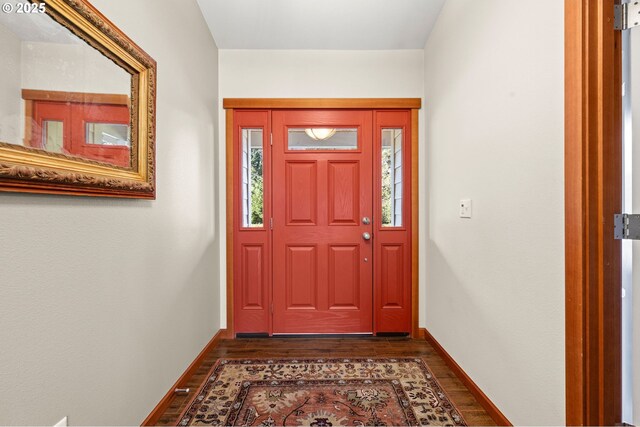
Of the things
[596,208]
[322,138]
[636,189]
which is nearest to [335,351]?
[322,138]

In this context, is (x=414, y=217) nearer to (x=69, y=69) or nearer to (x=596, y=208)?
(x=596, y=208)

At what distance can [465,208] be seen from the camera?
6.30 ft

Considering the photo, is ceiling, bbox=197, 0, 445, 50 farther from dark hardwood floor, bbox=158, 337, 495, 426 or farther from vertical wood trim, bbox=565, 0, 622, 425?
dark hardwood floor, bbox=158, 337, 495, 426

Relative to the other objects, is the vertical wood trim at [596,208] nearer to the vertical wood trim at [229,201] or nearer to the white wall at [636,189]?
the white wall at [636,189]

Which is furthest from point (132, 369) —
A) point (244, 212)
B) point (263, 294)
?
point (244, 212)

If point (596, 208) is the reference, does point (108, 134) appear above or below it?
above

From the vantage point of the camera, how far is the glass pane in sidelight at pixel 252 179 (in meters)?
2.75

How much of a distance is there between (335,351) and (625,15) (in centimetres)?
247

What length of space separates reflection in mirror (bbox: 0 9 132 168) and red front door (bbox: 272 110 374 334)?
5.07 feet

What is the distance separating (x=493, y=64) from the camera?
1588 millimetres

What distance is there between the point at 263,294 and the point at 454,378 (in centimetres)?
165

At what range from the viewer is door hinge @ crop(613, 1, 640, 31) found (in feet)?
3.41

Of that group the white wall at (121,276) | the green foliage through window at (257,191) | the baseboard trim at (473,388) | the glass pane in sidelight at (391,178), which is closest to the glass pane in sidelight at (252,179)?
the green foliage through window at (257,191)

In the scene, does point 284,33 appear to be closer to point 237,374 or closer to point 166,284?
point 166,284
